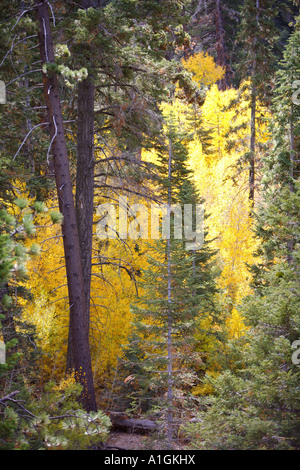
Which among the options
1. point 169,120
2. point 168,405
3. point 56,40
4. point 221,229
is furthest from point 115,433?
point 221,229

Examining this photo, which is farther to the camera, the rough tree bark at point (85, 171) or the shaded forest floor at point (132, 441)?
the shaded forest floor at point (132, 441)

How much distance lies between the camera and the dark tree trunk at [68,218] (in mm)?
7520

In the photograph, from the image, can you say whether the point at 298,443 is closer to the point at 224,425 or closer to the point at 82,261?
the point at 224,425

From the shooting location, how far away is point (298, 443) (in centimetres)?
559

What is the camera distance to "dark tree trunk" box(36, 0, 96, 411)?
7520 millimetres

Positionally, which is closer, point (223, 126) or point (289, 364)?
point (289, 364)

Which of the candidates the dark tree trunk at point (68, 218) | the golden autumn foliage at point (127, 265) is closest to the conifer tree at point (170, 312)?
the golden autumn foliage at point (127, 265)

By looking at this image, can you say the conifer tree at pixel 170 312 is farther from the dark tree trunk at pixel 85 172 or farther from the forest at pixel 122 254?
the dark tree trunk at pixel 85 172

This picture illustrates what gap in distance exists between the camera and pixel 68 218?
7.86m

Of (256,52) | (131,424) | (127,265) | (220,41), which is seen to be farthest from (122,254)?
(220,41)

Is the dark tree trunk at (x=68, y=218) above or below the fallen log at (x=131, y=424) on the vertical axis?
above

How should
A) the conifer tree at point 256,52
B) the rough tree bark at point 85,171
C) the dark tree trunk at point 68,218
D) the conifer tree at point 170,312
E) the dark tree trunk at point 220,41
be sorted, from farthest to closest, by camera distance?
1. the dark tree trunk at point 220,41
2. the conifer tree at point 256,52
3. the conifer tree at point 170,312
4. the rough tree bark at point 85,171
5. the dark tree trunk at point 68,218
